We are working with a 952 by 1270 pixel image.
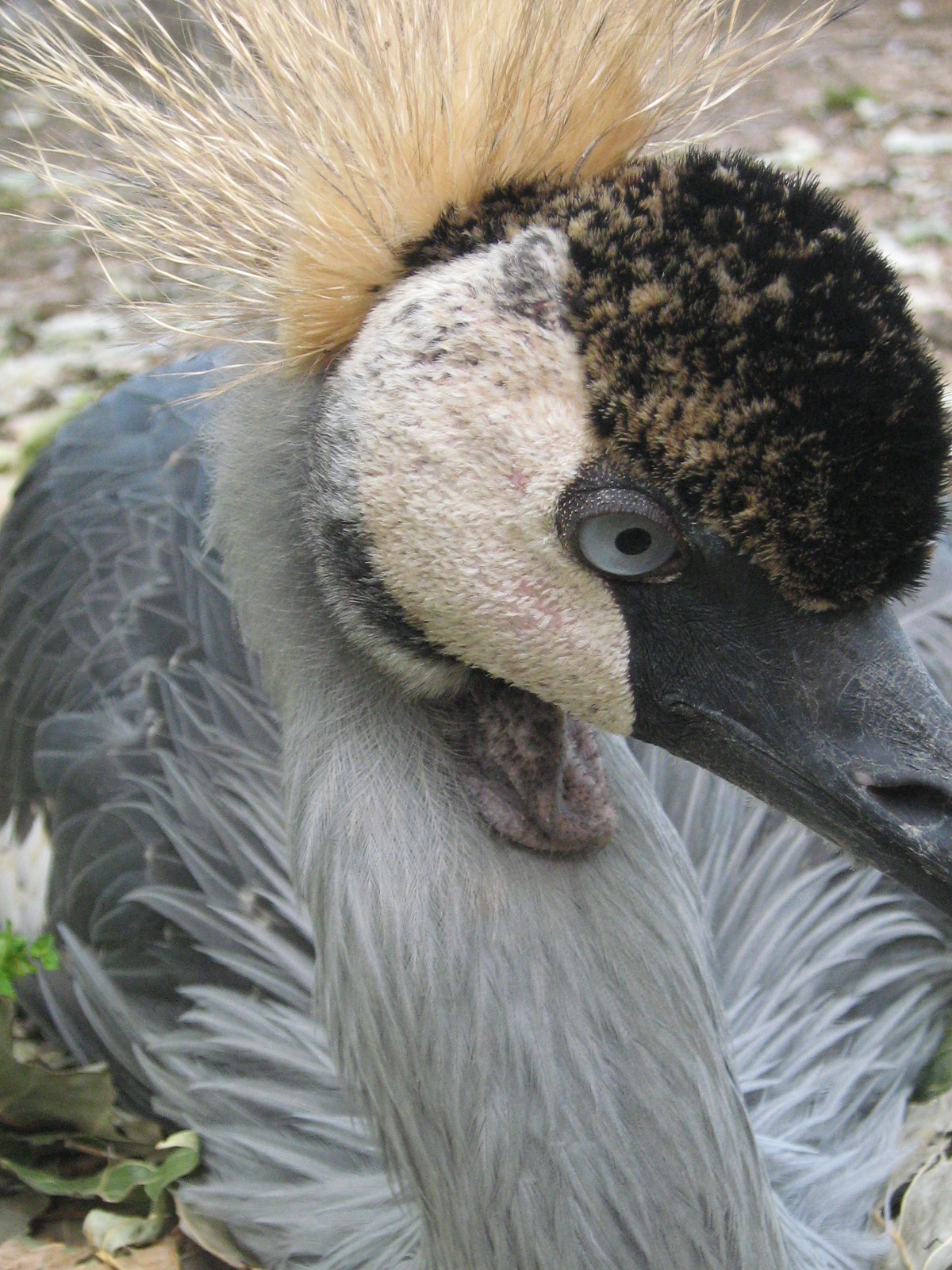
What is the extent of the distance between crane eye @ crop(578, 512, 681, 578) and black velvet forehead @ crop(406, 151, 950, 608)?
0.04m

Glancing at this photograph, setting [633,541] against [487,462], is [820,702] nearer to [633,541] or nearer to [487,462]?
[633,541]

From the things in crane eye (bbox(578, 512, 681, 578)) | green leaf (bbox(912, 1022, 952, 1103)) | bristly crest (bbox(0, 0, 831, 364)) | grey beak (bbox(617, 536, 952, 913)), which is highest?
bristly crest (bbox(0, 0, 831, 364))

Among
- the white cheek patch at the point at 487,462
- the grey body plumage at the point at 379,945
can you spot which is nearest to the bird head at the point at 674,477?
the white cheek patch at the point at 487,462

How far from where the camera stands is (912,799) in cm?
109

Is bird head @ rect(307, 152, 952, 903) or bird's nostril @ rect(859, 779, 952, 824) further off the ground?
bird head @ rect(307, 152, 952, 903)

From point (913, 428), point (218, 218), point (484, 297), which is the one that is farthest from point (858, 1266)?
point (218, 218)

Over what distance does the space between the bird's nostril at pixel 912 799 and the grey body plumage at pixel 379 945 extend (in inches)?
12.4

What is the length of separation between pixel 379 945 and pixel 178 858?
2.40 feet

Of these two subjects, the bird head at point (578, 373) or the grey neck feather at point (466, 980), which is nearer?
the bird head at point (578, 373)

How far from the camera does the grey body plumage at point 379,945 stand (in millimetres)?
1263

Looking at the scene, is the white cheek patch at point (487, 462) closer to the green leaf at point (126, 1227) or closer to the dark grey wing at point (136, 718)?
the dark grey wing at point (136, 718)

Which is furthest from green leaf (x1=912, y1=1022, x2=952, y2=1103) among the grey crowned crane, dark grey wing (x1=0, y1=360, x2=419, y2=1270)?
dark grey wing (x1=0, y1=360, x2=419, y2=1270)

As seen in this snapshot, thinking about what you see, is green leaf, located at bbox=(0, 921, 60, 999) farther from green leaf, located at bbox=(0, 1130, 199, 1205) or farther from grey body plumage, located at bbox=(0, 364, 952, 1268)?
green leaf, located at bbox=(0, 1130, 199, 1205)

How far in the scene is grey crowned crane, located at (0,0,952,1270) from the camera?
1.03m
